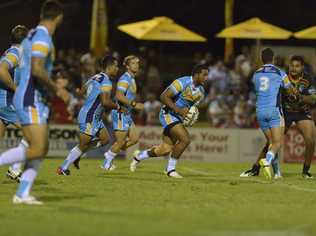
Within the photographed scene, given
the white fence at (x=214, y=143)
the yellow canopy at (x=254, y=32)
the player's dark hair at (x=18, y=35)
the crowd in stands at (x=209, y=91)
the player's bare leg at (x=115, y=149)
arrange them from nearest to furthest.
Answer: the player's dark hair at (x=18, y=35), the player's bare leg at (x=115, y=149), the white fence at (x=214, y=143), the crowd in stands at (x=209, y=91), the yellow canopy at (x=254, y=32)

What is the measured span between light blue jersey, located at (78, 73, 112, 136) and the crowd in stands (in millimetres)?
9745

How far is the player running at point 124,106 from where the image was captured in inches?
745

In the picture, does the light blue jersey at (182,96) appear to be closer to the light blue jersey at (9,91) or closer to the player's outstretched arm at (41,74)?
the light blue jersey at (9,91)

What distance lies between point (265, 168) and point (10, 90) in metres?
4.65

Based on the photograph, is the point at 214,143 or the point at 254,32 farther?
the point at 254,32

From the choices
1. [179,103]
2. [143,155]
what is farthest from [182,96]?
[143,155]

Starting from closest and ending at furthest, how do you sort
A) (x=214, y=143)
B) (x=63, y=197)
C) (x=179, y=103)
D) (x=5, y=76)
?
(x=63, y=197), (x=5, y=76), (x=179, y=103), (x=214, y=143)

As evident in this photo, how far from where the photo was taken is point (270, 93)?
54.4ft

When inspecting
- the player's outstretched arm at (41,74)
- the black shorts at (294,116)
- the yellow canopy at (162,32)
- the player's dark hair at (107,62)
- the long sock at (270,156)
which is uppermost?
the yellow canopy at (162,32)

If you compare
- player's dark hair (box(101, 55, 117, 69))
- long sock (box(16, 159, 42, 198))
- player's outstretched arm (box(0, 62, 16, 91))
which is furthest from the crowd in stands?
long sock (box(16, 159, 42, 198))

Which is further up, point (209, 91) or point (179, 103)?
point (179, 103)

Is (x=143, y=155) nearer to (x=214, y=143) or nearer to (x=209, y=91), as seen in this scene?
(x=214, y=143)

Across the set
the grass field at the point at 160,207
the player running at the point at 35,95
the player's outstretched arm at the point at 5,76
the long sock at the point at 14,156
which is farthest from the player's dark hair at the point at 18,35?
the long sock at the point at 14,156

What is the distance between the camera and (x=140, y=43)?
1470 inches
